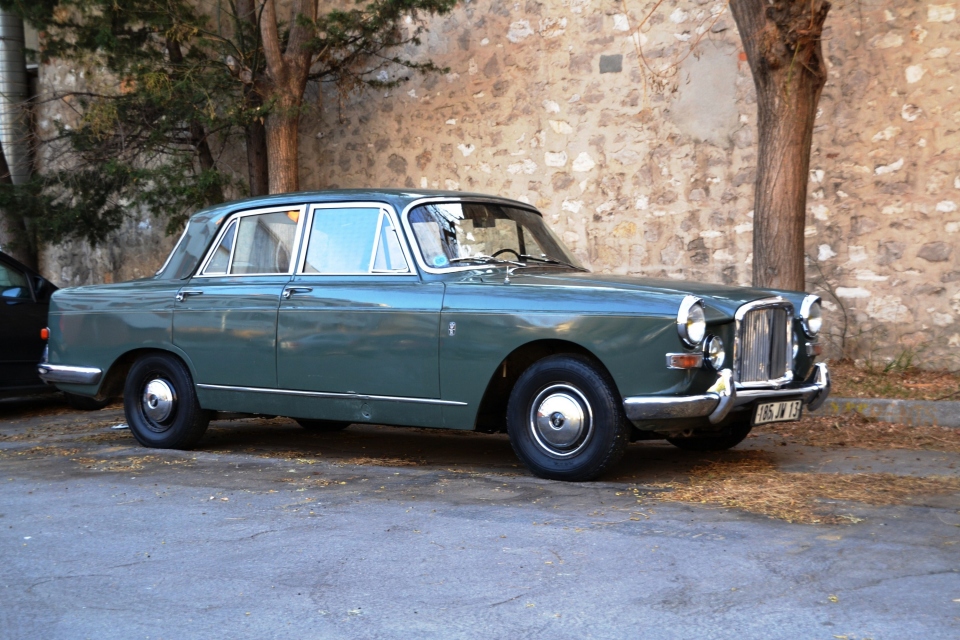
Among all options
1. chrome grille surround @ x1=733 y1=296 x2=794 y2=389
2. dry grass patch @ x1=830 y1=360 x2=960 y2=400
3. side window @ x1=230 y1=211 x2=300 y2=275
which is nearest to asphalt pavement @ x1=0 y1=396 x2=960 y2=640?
chrome grille surround @ x1=733 y1=296 x2=794 y2=389

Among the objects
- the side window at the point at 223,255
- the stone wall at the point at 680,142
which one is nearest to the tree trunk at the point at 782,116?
the stone wall at the point at 680,142

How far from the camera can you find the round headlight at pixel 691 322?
5.06 meters

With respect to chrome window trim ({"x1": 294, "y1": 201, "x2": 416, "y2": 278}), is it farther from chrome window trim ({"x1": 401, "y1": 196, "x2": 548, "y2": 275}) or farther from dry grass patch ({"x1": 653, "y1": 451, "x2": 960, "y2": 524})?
dry grass patch ({"x1": 653, "y1": 451, "x2": 960, "y2": 524})

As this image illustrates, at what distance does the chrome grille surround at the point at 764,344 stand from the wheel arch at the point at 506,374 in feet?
2.65

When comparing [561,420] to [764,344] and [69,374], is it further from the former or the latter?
[69,374]

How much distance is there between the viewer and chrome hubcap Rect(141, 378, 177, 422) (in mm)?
6934

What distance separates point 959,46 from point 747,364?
5.02 metres

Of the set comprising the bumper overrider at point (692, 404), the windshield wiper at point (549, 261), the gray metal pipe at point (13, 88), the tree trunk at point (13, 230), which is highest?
the gray metal pipe at point (13, 88)

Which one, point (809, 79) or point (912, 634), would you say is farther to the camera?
point (809, 79)

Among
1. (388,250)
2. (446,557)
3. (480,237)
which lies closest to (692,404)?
(446,557)

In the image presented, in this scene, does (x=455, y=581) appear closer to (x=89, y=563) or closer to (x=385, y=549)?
(x=385, y=549)

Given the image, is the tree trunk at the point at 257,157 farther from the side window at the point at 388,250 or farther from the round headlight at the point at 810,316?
the round headlight at the point at 810,316

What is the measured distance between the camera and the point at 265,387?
254 inches

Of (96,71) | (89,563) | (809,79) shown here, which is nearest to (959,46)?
(809,79)
